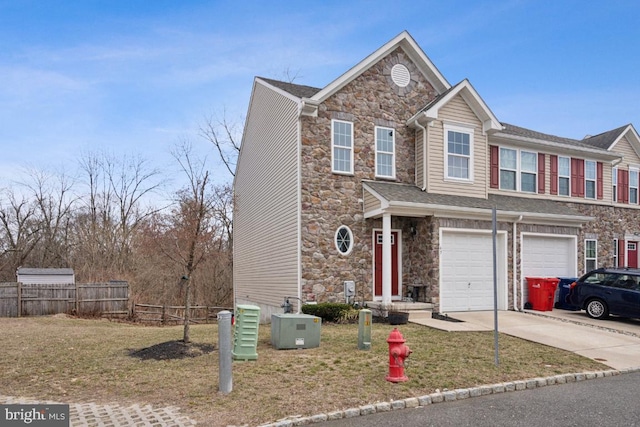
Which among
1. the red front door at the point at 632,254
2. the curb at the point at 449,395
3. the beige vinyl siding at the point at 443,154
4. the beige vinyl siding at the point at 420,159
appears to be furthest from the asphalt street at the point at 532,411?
the red front door at the point at 632,254

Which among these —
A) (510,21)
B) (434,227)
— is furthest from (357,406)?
(510,21)

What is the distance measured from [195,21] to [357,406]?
1222cm

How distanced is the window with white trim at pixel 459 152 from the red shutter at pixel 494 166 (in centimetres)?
182

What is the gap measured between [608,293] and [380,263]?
669cm

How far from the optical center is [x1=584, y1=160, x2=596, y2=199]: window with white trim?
62.3 ft

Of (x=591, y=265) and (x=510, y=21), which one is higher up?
(x=510, y=21)

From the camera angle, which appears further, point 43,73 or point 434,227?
point 43,73

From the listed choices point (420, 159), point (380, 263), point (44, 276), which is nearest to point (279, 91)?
point (420, 159)

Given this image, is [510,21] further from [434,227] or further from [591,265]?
[591,265]

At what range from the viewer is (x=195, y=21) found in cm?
1363

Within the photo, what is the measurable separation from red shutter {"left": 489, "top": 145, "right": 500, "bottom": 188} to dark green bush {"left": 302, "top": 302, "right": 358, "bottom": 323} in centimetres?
796

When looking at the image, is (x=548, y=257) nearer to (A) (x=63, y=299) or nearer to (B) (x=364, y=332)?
(B) (x=364, y=332)

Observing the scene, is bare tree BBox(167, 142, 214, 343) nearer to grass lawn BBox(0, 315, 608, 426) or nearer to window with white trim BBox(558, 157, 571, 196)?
grass lawn BBox(0, 315, 608, 426)

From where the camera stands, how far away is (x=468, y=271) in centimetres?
1429
